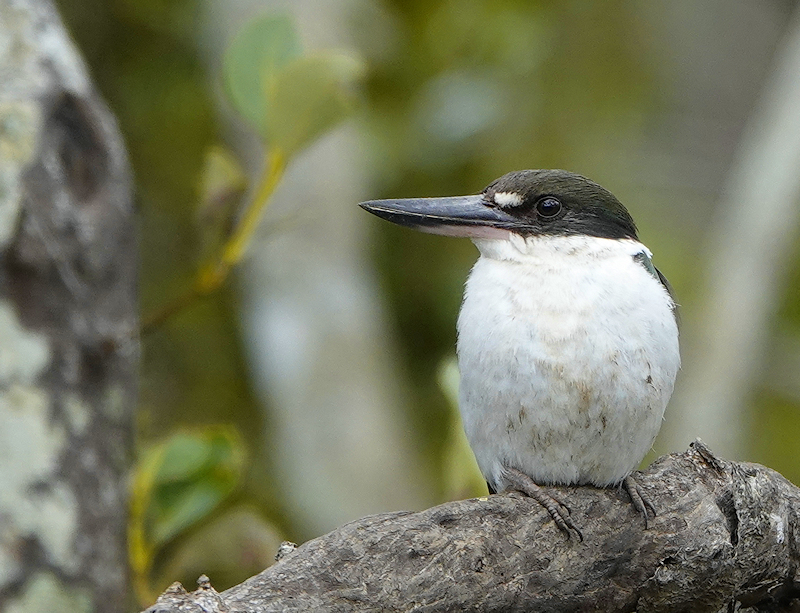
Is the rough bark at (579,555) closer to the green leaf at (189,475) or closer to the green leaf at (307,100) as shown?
the green leaf at (189,475)

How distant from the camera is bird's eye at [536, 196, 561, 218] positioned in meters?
2.16

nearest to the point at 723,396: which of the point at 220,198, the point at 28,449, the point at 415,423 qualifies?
the point at 415,423

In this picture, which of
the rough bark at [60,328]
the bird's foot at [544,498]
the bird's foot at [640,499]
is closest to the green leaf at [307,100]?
the rough bark at [60,328]

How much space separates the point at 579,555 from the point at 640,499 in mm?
196

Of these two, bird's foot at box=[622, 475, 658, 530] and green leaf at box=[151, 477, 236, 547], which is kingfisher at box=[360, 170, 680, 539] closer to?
bird's foot at box=[622, 475, 658, 530]

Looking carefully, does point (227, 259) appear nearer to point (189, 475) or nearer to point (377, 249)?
point (189, 475)

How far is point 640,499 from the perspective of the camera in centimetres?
186

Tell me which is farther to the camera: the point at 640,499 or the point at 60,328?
the point at 60,328

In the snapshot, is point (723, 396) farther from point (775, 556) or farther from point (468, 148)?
point (775, 556)

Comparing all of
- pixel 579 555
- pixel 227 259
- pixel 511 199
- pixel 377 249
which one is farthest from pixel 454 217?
pixel 377 249

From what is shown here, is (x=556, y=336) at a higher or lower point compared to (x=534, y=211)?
lower

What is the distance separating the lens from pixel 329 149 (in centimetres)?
395

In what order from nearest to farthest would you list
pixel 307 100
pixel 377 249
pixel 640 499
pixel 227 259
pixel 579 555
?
pixel 579 555
pixel 640 499
pixel 307 100
pixel 227 259
pixel 377 249

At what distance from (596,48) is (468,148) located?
147 cm
